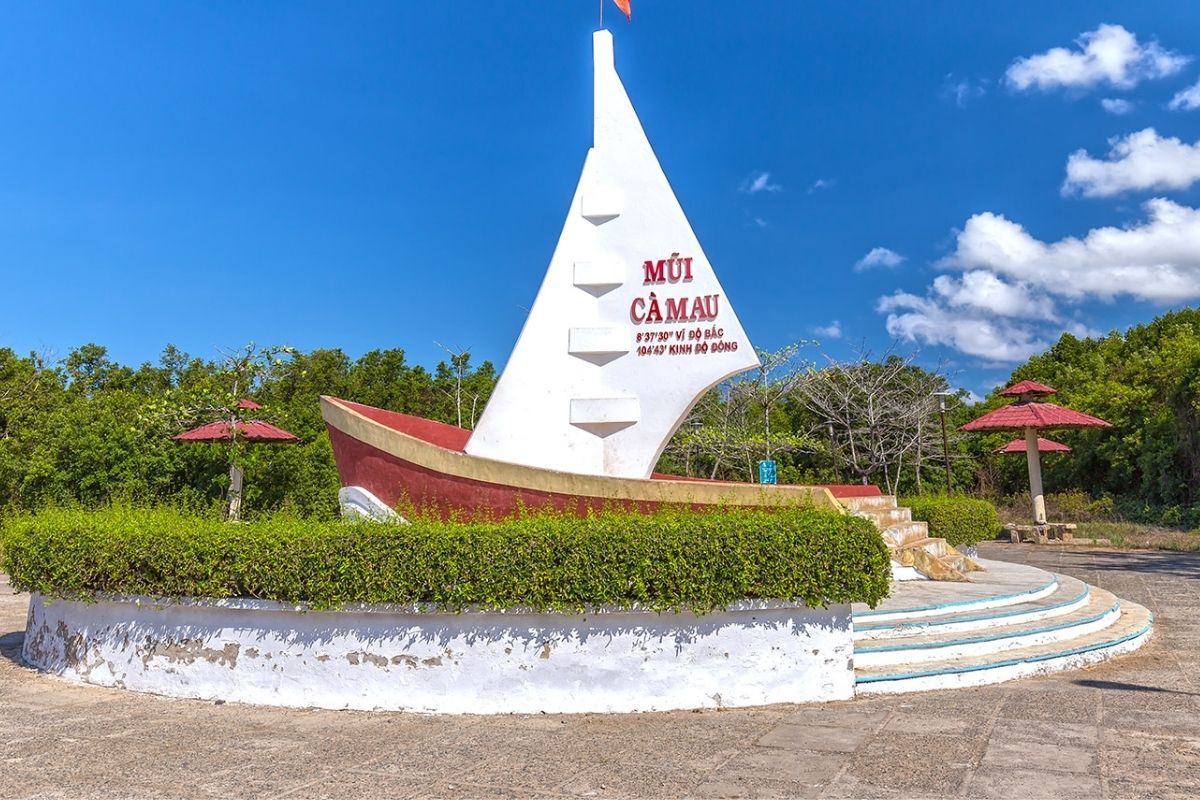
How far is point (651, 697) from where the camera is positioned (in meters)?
5.26

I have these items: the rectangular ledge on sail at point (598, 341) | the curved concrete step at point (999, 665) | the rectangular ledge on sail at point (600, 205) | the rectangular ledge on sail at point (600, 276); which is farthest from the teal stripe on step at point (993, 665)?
the rectangular ledge on sail at point (600, 205)

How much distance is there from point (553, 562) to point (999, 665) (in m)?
3.32

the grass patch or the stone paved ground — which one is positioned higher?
the grass patch

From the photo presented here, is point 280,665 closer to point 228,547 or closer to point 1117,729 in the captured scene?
point 228,547

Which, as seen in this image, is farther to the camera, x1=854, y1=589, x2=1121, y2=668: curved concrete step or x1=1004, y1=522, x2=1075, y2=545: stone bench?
x1=1004, y1=522, x2=1075, y2=545: stone bench

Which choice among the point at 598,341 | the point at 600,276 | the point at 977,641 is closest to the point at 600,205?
the point at 600,276

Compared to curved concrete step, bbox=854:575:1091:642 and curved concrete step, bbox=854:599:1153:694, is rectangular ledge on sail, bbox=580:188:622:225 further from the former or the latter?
curved concrete step, bbox=854:599:1153:694

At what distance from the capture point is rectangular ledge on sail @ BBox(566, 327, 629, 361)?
8.70 metres

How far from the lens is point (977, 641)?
6.35m

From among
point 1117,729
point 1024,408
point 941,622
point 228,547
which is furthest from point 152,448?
point 1024,408

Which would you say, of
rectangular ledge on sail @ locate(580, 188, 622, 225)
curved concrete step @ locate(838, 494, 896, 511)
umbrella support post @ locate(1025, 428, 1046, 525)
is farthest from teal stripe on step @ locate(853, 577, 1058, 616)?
umbrella support post @ locate(1025, 428, 1046, 525)

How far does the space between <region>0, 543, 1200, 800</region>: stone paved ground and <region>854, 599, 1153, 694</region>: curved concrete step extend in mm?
133

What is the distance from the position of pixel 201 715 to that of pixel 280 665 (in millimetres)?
546

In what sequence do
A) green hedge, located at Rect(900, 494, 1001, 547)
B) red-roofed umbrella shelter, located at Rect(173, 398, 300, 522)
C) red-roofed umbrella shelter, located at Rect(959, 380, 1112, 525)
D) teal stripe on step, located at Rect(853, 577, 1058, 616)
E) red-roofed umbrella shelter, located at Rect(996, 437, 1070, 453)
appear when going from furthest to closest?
red-roofed umbrella shelter, located at Rect(996, 437, 1070, 453) < red-roofed umbrella shelter, located at Rect(959, 380, 1112, 525) < red-roofed umbrella shelter, located at Rect(173, 398, 300, 522) < green hedge, located at Rect(900, 494, 1001, 547) < teal stripe on step, located at Rect(853, 577, 1058, 616)
